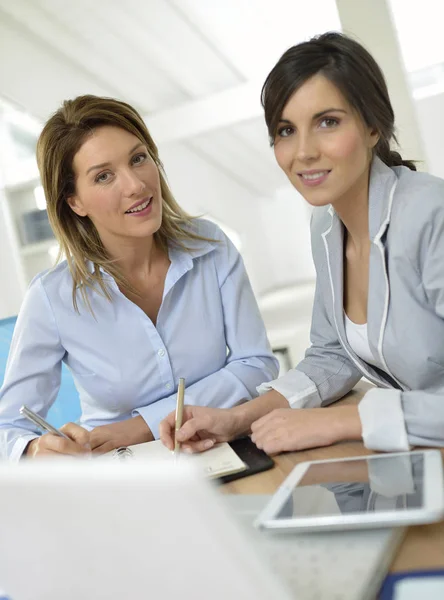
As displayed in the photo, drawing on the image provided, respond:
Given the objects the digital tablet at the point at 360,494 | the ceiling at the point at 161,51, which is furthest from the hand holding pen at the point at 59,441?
the ceiling at the point at 161,51

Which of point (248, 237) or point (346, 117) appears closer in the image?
point (346, 117)

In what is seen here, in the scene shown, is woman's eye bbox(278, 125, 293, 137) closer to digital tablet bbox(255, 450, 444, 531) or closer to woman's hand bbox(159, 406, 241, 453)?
woman's hand bbox(159, 406, 241, 453)

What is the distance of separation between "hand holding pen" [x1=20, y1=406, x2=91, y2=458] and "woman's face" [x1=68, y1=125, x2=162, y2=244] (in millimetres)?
519

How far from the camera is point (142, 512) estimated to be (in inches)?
15.3

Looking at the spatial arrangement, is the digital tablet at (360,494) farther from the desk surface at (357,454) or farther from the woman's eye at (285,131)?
the woman's eye at (285,131)

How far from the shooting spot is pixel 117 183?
1.57 meters

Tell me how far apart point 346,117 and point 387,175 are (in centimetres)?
14

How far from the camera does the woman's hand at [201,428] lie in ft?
3.84

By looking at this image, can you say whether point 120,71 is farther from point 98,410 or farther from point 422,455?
point 422,455

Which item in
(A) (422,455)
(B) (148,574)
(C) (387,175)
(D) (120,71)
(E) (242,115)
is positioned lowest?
(A) (422,455)

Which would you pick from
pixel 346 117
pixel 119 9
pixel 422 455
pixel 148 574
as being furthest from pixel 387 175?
pixel 119 9

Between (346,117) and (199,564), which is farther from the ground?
(346,117)

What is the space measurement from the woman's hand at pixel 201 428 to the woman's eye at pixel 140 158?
68cm

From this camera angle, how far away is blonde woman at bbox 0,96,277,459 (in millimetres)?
1571
